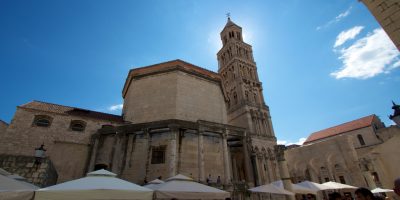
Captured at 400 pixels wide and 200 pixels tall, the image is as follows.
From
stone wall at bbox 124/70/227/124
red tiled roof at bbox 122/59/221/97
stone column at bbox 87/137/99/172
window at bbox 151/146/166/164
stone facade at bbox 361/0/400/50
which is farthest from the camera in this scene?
red tiled roof at bbox 122/59/221/97

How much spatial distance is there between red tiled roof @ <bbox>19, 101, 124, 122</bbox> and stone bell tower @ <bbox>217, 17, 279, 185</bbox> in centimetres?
1445

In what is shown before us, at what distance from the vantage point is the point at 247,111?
34.2 m

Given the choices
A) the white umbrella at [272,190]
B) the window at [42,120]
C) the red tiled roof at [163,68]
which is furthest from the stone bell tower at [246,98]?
the window at [42,120]

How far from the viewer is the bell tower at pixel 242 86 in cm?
3400

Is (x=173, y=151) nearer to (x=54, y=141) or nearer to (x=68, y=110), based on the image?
(x=54, y=141)

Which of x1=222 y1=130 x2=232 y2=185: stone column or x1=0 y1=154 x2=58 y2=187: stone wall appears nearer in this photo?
x1=0 y1=154 x2=58 y2=187: stone wall

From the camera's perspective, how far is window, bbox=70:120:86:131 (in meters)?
18.3

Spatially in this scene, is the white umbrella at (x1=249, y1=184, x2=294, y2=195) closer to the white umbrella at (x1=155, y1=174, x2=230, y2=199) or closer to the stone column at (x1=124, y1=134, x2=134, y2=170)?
the white umbrella at (x1=155, y1=174, x2=230, y2=199)

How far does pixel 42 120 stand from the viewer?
57.8ft

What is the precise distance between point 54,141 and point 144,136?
7883 mm

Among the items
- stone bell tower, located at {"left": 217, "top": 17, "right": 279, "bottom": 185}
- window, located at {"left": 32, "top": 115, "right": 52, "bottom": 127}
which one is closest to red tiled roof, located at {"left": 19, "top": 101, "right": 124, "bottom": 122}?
window, located at {"left": 32, "top": 115, "right": 52, "bottom": 127}

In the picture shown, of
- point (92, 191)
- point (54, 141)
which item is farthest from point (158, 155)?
point (92, 191)

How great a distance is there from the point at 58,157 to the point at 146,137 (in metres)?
7.72

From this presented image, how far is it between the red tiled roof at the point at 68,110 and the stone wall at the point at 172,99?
1817mm
